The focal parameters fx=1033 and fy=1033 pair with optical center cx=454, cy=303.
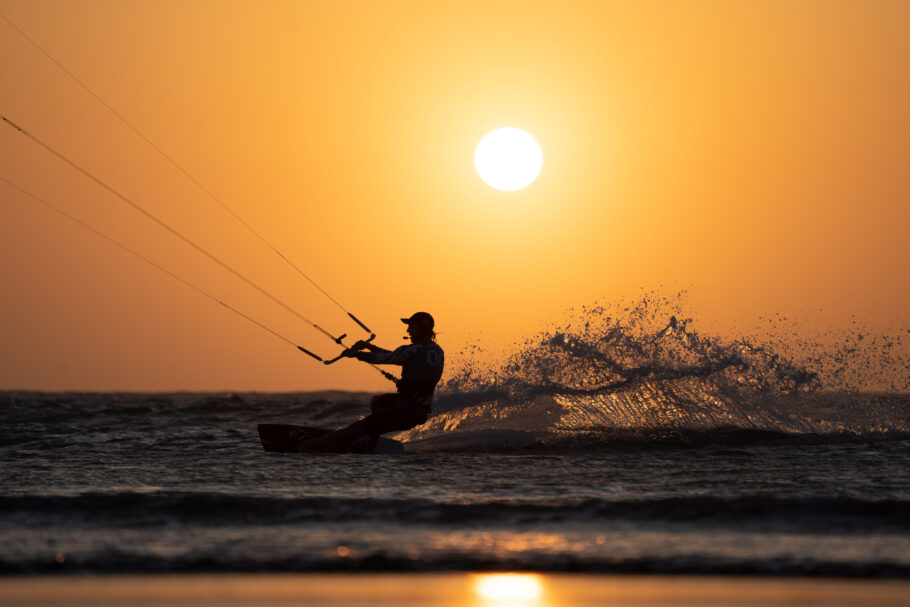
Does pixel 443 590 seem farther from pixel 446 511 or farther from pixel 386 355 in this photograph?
pixel 386 355

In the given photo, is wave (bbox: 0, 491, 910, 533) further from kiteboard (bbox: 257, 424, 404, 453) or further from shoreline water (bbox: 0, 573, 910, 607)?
kiteboard (bbox: 257, 424, 404, 453)

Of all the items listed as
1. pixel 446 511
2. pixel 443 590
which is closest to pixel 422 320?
pixel 446 511

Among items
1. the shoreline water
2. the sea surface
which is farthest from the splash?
the shoreline water

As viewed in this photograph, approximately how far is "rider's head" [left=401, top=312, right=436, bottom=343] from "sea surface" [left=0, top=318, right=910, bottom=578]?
5.92ft

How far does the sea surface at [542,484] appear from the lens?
7832mm

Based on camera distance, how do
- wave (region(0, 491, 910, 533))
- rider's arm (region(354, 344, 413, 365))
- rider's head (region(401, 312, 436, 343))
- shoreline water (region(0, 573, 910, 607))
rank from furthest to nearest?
rider's head (region(401, 312, 436, 343)) < rider's arm (region(354, 344, 413, 365)) < wave (region(0, 491, 910, 533)) < shoreline water (region(0, 573, 910, 607))

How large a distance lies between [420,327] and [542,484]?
12.4 feet

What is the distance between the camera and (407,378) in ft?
48.4

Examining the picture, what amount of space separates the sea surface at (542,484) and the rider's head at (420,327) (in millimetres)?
1803

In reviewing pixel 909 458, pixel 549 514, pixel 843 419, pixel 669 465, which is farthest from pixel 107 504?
pixel 843 419

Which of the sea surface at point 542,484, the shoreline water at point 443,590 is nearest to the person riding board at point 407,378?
→ the sea surface at point 542,484

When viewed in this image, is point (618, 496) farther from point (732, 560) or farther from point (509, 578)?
point (509, 578)

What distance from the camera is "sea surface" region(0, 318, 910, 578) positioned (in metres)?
7.83

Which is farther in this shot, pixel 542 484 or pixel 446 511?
pixel 542 484
